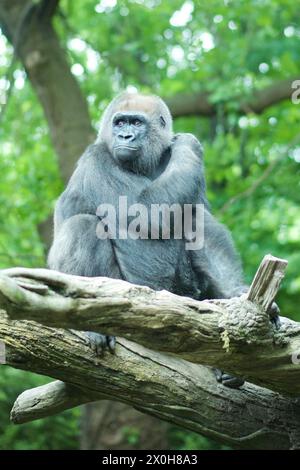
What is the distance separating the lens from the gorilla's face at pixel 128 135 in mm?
6488

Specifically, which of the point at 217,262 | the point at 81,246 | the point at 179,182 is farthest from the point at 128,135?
the point at 217,262

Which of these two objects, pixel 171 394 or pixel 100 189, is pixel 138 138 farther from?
pixel 171 394

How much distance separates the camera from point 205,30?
13.6 m

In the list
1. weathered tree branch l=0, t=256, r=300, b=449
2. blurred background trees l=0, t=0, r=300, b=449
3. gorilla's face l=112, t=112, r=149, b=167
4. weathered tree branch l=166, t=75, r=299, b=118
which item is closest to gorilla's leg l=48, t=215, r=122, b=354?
gorilla's face l=112, t=112, r=149, b=167

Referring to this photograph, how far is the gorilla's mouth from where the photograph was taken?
21.2ft

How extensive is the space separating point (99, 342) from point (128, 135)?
209 centimetres

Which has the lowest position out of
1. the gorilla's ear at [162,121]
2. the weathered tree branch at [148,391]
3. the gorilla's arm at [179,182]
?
the weathered tree branch at [148,391]

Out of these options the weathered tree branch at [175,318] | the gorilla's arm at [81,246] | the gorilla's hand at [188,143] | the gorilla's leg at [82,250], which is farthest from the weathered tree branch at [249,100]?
the weathered tree branch at [175,318]

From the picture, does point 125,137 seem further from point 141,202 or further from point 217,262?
point 217,262

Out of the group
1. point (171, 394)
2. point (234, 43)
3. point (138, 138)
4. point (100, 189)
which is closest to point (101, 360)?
point (171, 394)

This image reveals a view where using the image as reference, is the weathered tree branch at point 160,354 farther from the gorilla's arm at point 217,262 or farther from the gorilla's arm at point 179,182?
the gorilla's arm at point 179,182

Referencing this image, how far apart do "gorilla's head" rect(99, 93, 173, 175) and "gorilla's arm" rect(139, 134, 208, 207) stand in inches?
8.0

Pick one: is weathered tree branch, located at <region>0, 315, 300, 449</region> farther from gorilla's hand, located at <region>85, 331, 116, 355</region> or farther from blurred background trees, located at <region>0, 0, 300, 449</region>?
blurred background trees, located at <region>0, 0, 300, 449</region>

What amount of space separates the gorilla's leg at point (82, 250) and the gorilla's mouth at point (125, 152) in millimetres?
644
